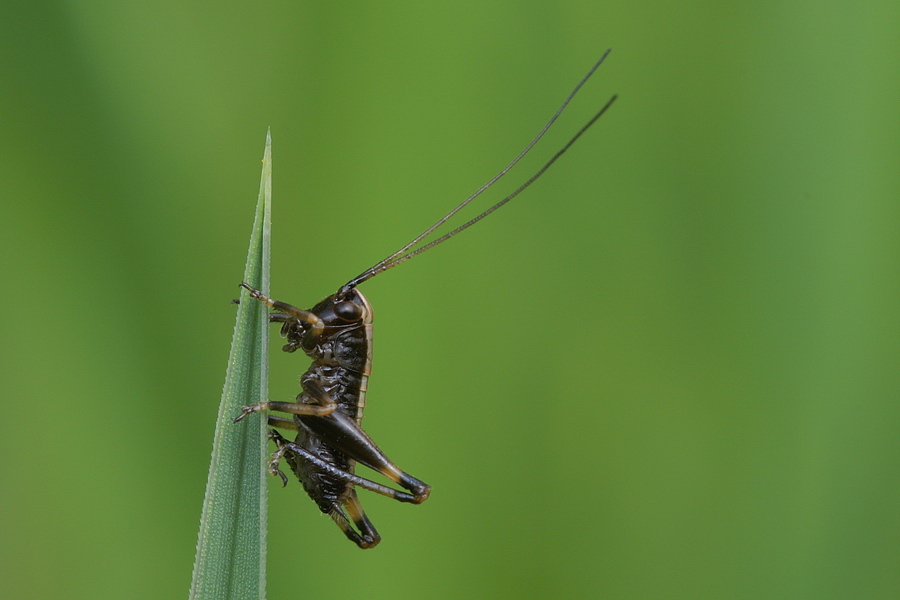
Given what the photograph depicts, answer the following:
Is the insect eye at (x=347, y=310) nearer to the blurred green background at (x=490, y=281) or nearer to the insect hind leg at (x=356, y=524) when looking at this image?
the blurred green background at (x=490, y=281)

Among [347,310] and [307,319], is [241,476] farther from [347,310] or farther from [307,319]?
[347,310]

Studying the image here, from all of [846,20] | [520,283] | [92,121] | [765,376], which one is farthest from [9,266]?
[846,20]

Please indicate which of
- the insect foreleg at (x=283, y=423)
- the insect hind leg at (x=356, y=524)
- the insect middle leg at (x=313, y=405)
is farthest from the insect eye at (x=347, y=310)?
the insect hind leg at (x=356, y=524)

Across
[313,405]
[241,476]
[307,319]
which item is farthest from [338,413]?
[241,476]

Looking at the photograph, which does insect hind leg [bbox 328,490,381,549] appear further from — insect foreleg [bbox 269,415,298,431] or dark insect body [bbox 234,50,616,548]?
insect foreleg [bbox 269,415,298,431]

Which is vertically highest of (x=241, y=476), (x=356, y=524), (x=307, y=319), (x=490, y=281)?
(x=490, y=281)

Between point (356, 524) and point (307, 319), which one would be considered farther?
point (356, 524)
